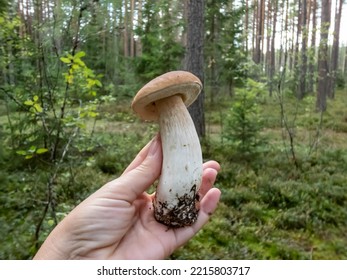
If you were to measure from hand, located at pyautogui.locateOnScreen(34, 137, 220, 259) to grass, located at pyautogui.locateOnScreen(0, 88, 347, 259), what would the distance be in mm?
943

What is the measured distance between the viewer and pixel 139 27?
349 inches

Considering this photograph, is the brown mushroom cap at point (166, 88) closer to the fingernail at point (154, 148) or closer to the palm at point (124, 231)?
the fingernail at point (154, 148)

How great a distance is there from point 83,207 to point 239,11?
800 cm

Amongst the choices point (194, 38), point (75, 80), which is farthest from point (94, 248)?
point (194, 38)

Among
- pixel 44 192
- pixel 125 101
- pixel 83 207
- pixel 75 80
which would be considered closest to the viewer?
pixel 83 207

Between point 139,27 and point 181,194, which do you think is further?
point 139,27

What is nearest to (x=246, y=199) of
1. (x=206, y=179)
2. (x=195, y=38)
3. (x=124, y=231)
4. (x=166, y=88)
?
(x=206, y=179)

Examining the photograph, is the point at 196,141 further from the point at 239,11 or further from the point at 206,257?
the point at 239,11

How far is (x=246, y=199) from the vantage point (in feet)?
14.9

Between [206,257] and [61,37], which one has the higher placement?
[61,37]

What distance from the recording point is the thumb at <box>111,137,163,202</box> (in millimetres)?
1724

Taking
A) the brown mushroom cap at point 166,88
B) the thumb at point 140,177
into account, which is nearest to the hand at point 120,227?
the thumb at point 140,177

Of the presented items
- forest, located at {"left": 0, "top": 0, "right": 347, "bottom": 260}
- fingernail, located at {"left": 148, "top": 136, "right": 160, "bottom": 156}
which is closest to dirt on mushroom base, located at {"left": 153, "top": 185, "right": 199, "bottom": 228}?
fingernail, located at {"left": 148, "top": 136, "right": 160, "bottom": 156}
